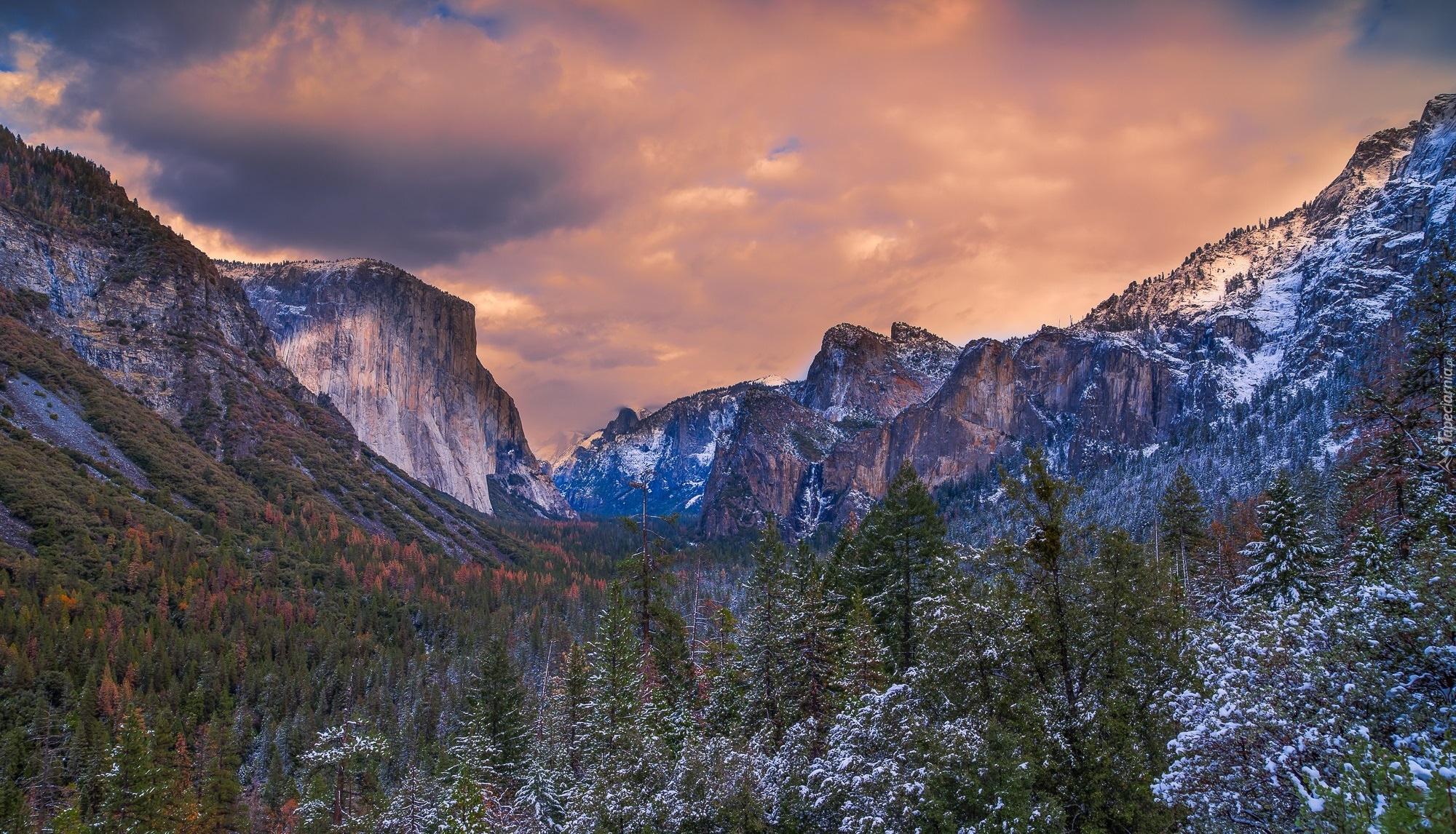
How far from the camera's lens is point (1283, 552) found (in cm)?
3159

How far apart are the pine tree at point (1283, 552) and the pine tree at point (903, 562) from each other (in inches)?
572

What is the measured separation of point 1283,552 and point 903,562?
1761cm

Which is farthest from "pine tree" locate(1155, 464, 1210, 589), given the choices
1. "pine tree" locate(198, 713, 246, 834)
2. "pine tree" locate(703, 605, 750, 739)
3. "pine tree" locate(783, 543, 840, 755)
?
"pine tree" locate(198, 713, 246, 834)

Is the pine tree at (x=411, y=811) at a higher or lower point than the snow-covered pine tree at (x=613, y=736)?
lower

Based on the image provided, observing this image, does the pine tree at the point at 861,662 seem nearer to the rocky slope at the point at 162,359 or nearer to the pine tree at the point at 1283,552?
the pine tree at the point at 1283,552

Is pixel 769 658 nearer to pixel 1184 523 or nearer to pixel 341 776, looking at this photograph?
pixel 341 776

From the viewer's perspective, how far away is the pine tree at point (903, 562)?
27672mm

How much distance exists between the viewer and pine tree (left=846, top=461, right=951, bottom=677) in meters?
27.7

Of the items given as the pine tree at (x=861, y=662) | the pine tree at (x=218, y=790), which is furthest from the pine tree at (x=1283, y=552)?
the pine tree at (x=218, y=790)

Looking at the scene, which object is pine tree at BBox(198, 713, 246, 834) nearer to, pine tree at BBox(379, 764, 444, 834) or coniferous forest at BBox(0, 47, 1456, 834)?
coniferous forest at BBox(0, 47, 1456, 834)

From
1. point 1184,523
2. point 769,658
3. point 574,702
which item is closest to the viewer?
point 769,658

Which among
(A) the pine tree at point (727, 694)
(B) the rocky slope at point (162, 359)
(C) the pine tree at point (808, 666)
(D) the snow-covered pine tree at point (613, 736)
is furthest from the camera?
(B) the rocky slope at point (162, 359)

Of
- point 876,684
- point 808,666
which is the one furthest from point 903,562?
point 808,666

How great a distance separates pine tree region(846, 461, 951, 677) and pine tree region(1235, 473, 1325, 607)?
14.5m
